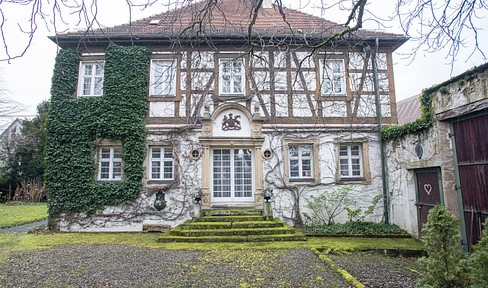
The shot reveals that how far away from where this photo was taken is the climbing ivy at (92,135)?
28.0ft

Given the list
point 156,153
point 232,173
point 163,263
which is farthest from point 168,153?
point 163,263

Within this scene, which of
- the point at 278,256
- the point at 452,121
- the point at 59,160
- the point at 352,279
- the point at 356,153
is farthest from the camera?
the point at 356,153

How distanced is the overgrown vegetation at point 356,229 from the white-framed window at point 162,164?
4.59 m

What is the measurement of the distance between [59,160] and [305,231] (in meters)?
7.94

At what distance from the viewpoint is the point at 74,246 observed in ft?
21.3

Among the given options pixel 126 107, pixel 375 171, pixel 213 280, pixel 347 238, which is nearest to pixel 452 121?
pixel 375 171

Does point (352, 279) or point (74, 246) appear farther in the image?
point (74, 246)

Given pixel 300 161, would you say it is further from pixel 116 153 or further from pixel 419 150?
pixel 116 153

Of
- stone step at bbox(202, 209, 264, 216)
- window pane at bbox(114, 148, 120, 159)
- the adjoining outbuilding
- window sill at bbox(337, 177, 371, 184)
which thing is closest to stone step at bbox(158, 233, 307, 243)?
stone step at bbox(202, 209, 264, 216)

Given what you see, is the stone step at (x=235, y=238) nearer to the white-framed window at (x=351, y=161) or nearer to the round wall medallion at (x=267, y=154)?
the round wall medallion at (x=267, y=154)

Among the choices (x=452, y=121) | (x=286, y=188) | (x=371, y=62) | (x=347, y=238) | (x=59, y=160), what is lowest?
(x=347, y=238)

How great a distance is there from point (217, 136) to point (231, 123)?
637 millimetres

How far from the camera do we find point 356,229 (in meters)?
8.12

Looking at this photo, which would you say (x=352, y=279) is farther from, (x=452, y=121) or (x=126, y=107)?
(x=126, y=107)
